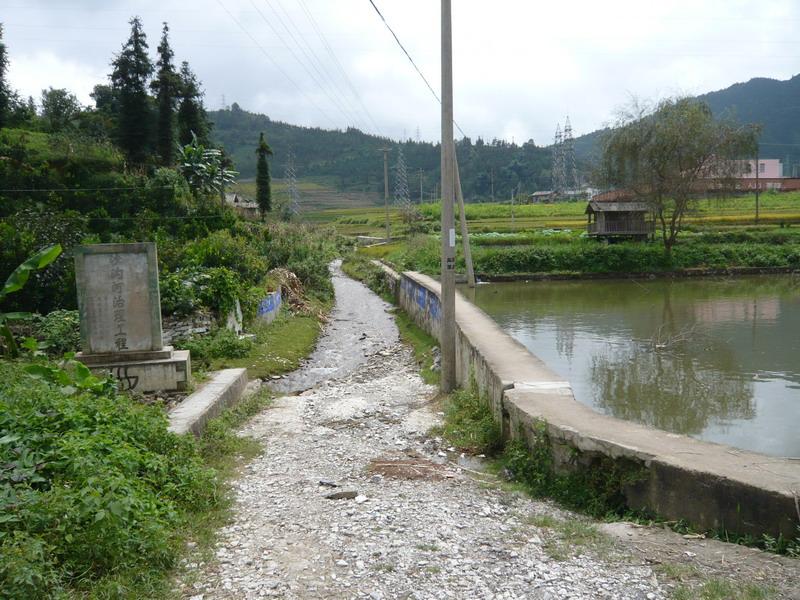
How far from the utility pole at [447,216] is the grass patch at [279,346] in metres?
4.75

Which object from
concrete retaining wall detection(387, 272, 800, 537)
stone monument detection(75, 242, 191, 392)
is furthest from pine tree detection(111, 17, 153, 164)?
concrete retaining wall detection(387, 272, 800, 537)

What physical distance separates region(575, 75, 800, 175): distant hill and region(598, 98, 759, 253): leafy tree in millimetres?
95769

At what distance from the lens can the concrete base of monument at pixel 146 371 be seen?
1071cm

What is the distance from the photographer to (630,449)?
5129mm

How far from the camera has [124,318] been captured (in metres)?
10.9

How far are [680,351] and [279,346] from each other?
9.82 m

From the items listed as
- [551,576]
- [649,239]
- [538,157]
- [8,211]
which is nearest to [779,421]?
[551,576]

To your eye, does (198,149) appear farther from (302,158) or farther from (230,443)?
(302,158)

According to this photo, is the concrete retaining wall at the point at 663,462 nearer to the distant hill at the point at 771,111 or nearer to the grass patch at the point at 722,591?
the grass patch at the point at 722,591

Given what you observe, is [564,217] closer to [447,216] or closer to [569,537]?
[447,216]

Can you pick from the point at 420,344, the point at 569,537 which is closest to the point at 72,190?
the point at 420,344

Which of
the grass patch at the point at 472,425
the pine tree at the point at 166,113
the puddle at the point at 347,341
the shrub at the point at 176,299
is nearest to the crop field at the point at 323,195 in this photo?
the pine tree at the point at 166,113

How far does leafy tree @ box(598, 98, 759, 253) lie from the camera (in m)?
37.4

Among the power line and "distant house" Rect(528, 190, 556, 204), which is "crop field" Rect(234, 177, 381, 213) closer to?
"distant house" Rect(528, 190, 556, 204)
